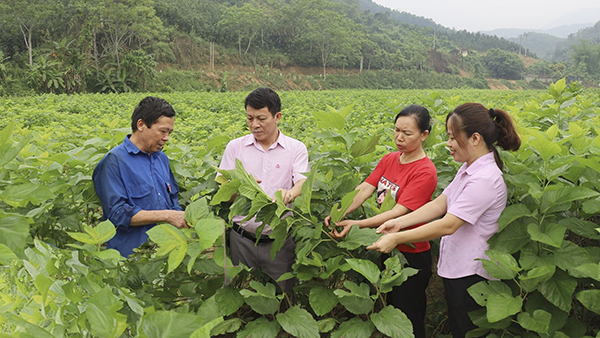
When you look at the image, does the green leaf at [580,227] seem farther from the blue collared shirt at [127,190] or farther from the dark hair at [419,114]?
the blue collared shirt at [127,190]

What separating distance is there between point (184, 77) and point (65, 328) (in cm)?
4473

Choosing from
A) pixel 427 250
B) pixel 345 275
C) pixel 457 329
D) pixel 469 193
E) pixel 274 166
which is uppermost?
pixel 469 193

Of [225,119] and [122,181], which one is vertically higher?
[122,181]

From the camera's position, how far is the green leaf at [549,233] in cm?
166

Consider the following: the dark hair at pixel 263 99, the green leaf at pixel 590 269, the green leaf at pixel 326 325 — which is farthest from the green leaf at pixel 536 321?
the dark hair at pixel 263 99

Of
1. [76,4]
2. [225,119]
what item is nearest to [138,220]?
[225,119]

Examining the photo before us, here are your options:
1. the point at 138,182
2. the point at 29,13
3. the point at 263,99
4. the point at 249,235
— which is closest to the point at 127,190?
the point at 138,182

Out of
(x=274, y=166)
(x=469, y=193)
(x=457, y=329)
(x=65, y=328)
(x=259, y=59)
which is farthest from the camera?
(x=259, y=59)

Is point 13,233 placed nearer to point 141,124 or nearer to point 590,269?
point 141,124

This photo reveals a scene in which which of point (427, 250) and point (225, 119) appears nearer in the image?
point (427, 250)

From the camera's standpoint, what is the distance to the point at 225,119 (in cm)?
1032

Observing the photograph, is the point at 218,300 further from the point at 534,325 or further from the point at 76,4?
the point at 76,4

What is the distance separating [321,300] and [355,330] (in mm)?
179

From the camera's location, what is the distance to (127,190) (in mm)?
2422
